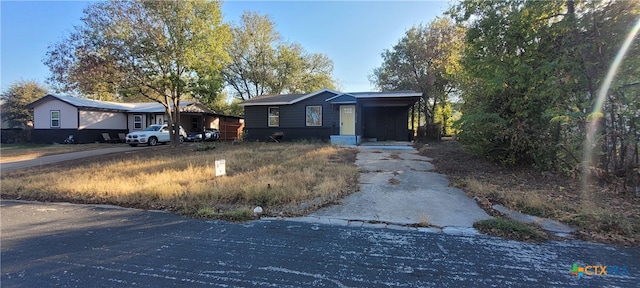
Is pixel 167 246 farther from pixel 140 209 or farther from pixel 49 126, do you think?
pixel 49 126

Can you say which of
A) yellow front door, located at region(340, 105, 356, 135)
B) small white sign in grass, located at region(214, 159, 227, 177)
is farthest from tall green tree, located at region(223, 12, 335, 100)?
small white sign in grass, located at region(214, 159, 227, 177)

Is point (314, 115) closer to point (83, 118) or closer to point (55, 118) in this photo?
point (83, 118)

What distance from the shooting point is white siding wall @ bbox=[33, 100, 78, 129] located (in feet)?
67.6

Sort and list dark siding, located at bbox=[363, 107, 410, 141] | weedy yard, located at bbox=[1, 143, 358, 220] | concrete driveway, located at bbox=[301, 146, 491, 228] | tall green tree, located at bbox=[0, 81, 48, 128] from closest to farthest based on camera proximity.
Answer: concrete driveway, located at bbox=[301, 146, 491, 228], weedy yard, located at bbox=[1, 143, 358, 220], dark siding, located at bbox=[363, 107, 410, 141], tall green tree, located at bbox=[0, 81, 48, 128]

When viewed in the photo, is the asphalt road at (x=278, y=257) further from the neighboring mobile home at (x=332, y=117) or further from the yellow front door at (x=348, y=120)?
the yellow front door at (x=348, y=120)

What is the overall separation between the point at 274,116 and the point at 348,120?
16.4ft

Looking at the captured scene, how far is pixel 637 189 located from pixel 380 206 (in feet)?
16.1

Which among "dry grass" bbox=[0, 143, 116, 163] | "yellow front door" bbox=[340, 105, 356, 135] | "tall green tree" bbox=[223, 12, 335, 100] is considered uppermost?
"tall green tree" bbox=[223, 12, 335, 100]

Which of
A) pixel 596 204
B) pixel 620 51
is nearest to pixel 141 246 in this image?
pixel 596 204

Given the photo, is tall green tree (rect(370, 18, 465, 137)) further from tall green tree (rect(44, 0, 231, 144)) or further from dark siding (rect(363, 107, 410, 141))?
tall green tree (rect(44, 0, 231, 144))

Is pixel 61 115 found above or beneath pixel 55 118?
above

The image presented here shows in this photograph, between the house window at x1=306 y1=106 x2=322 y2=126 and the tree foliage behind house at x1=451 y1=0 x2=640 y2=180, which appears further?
the house window at x1=306 y1=106 x2=322 y2=126

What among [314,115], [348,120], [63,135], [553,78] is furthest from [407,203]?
[63,135]

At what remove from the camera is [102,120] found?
2209 centimetres
